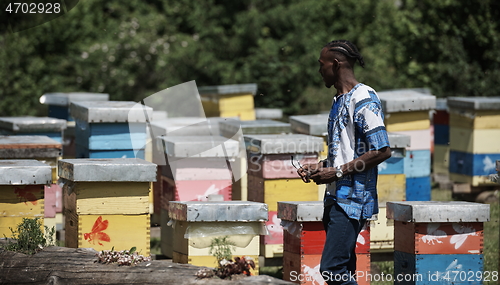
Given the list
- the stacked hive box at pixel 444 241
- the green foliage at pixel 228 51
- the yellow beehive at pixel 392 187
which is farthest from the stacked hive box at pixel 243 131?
the green foliage at pixel 228 51

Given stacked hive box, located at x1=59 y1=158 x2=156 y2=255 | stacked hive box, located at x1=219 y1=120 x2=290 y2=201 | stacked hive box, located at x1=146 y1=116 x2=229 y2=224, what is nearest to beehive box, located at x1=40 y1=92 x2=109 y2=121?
stacked hive box, located at x1=146 y1=116 x2=229 y2=224

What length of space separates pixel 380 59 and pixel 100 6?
7.94m

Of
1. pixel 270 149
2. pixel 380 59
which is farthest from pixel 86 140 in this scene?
pixel 380 59

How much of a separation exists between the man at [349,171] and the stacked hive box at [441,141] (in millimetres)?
6497

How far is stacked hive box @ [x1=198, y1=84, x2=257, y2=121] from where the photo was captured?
9.04 m

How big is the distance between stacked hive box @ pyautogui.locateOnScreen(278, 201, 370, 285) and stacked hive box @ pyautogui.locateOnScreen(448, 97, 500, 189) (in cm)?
372

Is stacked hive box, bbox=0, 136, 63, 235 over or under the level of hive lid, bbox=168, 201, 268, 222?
over

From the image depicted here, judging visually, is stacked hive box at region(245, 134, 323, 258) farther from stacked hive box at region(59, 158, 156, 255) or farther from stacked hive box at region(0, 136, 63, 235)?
stacked hive box at region(0, 136, 63, 235)

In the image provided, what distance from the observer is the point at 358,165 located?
9.43 ft

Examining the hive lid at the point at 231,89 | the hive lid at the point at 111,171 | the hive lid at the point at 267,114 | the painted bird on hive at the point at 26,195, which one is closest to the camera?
the hive lid at the point at 111,171

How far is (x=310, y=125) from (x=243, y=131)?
68 centimetres

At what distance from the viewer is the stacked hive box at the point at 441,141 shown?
363 inches

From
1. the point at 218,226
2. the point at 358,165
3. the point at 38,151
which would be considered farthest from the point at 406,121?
the point at 358,165

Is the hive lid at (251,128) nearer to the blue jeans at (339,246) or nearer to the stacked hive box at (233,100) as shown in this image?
the stacked hive box at (233,100)
